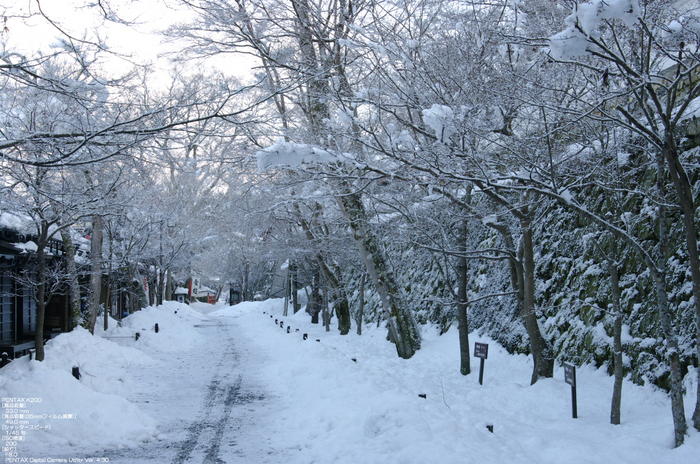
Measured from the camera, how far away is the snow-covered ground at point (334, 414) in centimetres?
530

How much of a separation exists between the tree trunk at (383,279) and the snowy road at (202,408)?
4.18m

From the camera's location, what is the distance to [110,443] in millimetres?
6031

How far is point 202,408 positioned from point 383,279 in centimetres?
599

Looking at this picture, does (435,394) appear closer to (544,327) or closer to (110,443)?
(544,327)

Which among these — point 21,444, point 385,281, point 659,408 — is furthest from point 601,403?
point 21,444

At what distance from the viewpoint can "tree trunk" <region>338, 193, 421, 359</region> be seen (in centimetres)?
1194

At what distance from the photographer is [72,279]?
1380 cm

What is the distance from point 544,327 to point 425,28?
694 centimetres

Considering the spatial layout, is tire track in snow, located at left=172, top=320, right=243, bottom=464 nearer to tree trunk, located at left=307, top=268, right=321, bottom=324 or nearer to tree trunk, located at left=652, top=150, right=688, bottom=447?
tree trunk, located at left=652, top=150, right=688, bottom=447

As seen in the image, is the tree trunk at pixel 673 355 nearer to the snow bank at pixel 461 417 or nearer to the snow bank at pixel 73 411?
the snow bank at pixel 461 417

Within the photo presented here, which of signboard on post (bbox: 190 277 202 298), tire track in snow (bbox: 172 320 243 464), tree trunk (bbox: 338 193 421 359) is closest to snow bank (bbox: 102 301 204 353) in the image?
tire track in snow (bbox: 172 320 243 464)

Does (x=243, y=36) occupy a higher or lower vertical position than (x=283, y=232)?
higher

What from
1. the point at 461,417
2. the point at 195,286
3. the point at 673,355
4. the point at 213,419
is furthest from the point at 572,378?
the point at 195,286

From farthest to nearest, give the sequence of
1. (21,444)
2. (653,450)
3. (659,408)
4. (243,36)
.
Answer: (243,36), (659,408), (21,444), (653,450)
